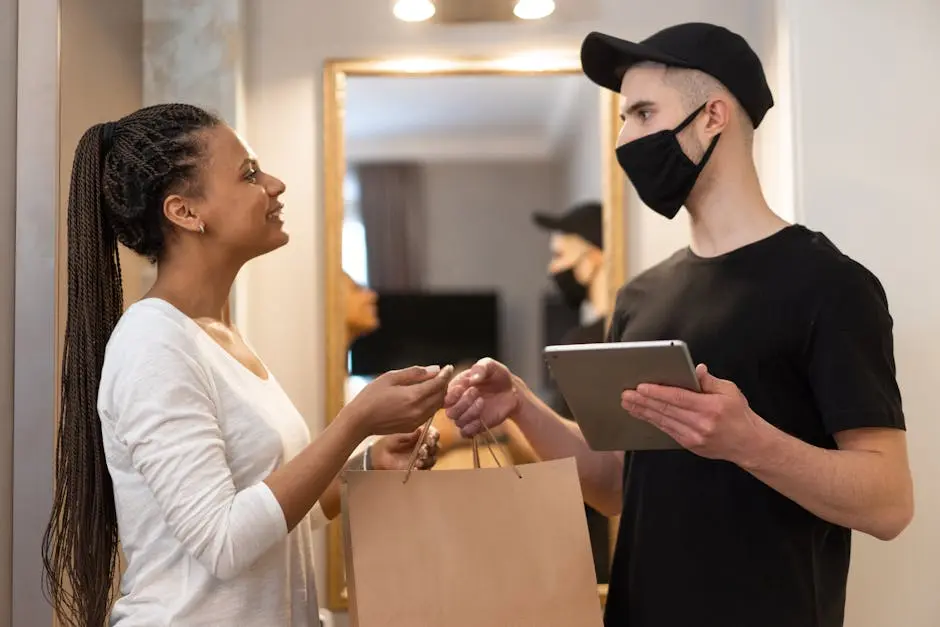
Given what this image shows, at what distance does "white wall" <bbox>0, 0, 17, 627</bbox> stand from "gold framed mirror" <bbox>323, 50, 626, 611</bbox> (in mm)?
751

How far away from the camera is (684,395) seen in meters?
1.12

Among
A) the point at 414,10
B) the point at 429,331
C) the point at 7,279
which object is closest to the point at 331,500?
the point at 7,279

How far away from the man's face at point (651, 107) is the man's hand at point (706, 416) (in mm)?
450

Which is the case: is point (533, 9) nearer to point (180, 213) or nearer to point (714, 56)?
point (714, 56)

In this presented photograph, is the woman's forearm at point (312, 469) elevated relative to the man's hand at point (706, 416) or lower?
lower

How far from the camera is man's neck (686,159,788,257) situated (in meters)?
1.41

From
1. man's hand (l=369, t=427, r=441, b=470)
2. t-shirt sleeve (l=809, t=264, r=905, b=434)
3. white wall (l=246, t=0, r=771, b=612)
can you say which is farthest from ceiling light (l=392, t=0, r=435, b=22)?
t-shirt sleeve (l=809, t=264, r=905, b=434)

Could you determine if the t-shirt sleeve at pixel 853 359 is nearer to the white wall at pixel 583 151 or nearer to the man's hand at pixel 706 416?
the man's hand at pixel 706 416

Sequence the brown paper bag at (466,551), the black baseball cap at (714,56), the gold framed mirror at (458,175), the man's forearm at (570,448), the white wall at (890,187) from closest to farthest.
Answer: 1. the brown paper bag at (466,551)
2. the black baseball cap at (714,56)
3. the man's forearm at (570,448)
4. the white wall at (890,187)
5. the gold framed mirror at (458,175)

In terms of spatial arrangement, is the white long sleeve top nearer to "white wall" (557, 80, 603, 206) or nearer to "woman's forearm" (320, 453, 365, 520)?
"woman's forearm" (320, 453, 365, 520)

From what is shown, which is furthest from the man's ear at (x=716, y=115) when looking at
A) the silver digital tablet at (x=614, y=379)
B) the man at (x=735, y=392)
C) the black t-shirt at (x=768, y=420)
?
the silver digital tablet at (x=614, y=379)

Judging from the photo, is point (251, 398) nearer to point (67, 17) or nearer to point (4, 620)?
point (4, 620)

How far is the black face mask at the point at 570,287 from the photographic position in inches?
83.5

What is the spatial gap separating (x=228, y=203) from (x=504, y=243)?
93cm
